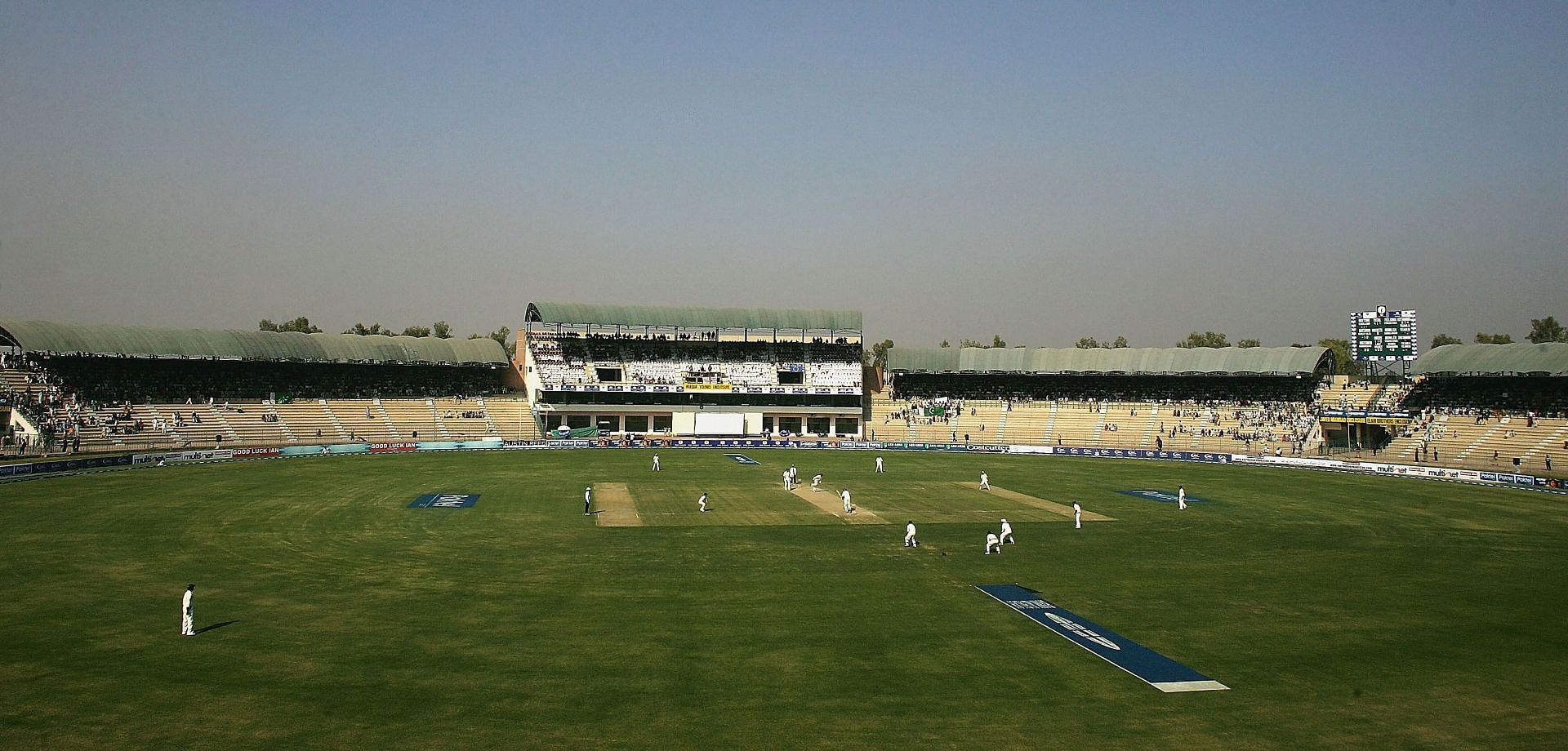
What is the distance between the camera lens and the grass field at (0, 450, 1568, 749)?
1789 cm

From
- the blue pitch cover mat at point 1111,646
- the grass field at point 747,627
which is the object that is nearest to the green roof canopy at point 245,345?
the grass field at point 747,627

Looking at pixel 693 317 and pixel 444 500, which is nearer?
pixel 444 500

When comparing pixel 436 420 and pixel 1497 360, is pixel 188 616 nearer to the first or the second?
pixel 436 420

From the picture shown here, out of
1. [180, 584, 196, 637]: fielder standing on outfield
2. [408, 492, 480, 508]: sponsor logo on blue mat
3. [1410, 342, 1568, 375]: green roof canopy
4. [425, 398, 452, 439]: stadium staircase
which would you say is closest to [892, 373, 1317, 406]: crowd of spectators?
[1410, 342, 1568, 375]: green roof canopy

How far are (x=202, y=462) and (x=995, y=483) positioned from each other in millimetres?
51199

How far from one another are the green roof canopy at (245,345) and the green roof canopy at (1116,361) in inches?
1796

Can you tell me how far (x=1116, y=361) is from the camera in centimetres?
10681

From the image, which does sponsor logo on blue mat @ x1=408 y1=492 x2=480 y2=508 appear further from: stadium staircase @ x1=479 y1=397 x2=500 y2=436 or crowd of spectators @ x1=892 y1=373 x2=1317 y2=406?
crowd of spectators @ x1=892 y1=373 x2=1317 y2=406

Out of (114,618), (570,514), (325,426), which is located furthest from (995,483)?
(325,426)

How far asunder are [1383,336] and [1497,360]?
33.2 ft

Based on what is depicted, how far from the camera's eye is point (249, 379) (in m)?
89.5

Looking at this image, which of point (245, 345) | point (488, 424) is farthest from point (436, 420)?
point (245, 345)

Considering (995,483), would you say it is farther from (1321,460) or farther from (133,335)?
(133,335)

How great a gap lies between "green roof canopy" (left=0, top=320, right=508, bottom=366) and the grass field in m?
39.5
